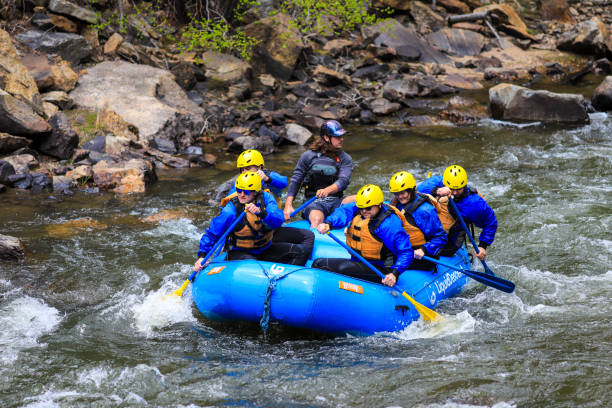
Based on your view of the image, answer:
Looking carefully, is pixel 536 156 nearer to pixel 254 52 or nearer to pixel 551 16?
pixel 254 52

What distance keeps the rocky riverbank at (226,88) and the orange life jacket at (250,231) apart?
4698 mm

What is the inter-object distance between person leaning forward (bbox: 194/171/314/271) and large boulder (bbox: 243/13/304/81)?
38.7 feet

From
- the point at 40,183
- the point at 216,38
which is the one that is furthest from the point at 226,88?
the point at 40,183

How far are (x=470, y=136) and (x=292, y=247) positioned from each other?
8318 mm

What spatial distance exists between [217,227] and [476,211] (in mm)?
2590

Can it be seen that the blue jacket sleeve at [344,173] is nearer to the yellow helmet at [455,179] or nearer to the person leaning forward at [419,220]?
the person leaning forward at [419,220]

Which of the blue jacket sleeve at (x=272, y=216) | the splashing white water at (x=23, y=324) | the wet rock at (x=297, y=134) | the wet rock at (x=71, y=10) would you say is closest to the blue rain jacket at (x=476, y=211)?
the blue jacket sleeve at (x=272, y=216)

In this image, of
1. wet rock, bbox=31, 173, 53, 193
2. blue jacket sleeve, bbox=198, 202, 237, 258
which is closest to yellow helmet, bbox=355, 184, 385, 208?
blue jacket sleeve, bbox=198, 202, 237, 258

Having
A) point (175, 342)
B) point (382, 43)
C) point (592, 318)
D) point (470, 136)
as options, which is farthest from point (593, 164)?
point (382, 43)

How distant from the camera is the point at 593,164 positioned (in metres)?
10.4

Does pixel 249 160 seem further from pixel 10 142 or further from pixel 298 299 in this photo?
pixel 10 142

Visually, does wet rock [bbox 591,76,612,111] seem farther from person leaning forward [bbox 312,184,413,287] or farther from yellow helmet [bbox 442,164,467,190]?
person leaning forward [bbox 312,184,413,287]

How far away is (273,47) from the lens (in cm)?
1683

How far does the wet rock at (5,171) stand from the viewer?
30.6 ft
